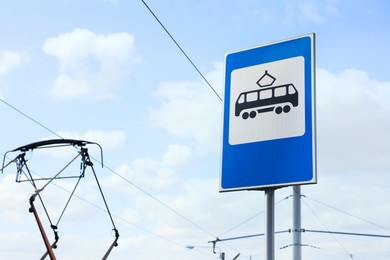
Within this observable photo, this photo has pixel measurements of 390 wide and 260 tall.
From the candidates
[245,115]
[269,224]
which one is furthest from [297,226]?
[269,224]

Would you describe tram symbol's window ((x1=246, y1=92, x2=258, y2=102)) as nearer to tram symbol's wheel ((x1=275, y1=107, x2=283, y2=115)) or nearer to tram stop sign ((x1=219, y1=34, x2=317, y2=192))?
tram stop sign ((x1=219, y1=34, x2=317, y2=192))

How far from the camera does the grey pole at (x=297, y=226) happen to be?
20789mm

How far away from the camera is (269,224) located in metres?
5.86

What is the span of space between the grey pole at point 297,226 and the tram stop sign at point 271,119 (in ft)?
48.1

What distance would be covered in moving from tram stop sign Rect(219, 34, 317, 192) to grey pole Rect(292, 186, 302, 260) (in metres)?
14.7

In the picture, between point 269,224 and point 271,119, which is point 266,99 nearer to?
point 271,119

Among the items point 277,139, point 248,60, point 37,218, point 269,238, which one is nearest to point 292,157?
point 277,139

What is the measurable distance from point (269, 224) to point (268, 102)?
1.14 meters

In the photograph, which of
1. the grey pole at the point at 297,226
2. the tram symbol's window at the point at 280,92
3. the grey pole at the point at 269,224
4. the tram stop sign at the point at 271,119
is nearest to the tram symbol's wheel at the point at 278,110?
the tram stop sign at the point at 271,119

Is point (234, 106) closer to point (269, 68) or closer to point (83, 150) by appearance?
point (269, 68)

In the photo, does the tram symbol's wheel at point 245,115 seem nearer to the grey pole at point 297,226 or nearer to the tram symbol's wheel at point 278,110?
the tram symbol's wheel at point 278,110

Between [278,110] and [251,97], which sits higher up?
[251,97]

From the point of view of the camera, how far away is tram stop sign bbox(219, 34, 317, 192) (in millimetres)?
5973

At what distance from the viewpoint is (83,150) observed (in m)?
10.8
